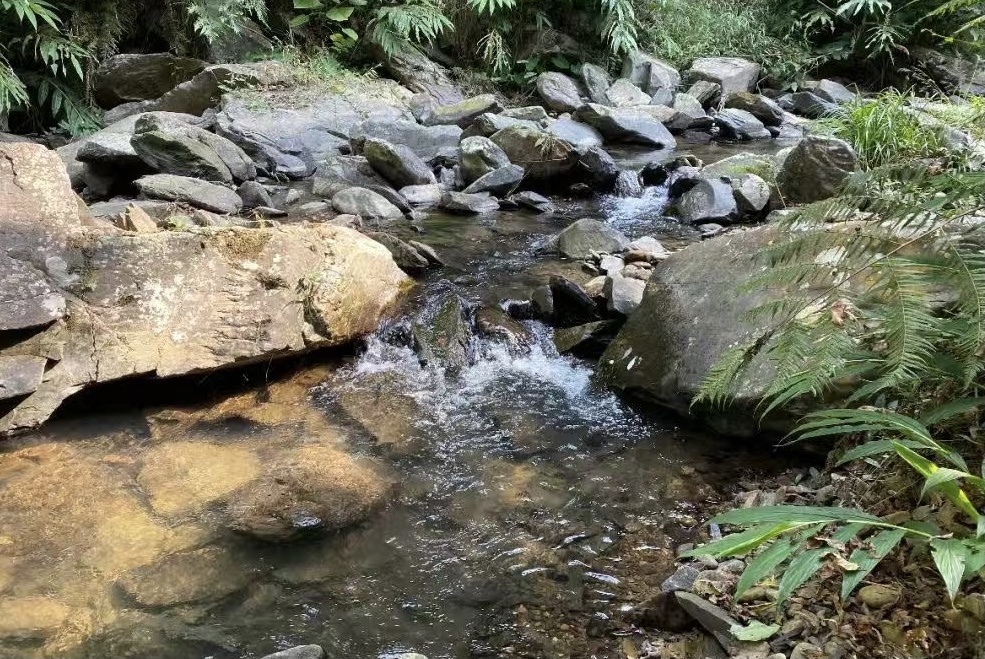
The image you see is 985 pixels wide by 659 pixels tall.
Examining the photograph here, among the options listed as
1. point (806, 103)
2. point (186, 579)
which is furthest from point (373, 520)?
point (806, 103)

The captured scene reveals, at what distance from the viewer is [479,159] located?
300 inches

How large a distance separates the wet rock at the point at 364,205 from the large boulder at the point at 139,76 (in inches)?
189

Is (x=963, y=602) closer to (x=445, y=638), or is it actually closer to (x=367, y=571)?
(x=445, y=638)

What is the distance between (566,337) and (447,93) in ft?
26.3

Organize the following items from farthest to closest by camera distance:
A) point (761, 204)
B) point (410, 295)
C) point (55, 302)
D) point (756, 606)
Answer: point (761, 204) < point (410, 295) < point (55, 302) < point (756, 606)

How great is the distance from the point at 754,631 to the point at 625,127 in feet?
28.9

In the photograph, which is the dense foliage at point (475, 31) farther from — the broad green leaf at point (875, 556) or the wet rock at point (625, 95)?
the broad green leaf at point (875, 556)

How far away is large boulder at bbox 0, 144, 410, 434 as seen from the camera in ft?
10.4

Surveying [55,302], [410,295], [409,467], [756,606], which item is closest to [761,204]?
[410,295]

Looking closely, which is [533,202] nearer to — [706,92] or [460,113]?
[460,113]

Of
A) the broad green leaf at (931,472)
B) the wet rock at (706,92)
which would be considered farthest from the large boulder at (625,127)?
the broad green leaf at (931,472)

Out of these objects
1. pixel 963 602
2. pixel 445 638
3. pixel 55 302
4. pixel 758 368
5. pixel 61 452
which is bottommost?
pixel 61 452

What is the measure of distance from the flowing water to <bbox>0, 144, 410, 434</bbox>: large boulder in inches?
9.3

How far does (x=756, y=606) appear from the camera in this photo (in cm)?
182
